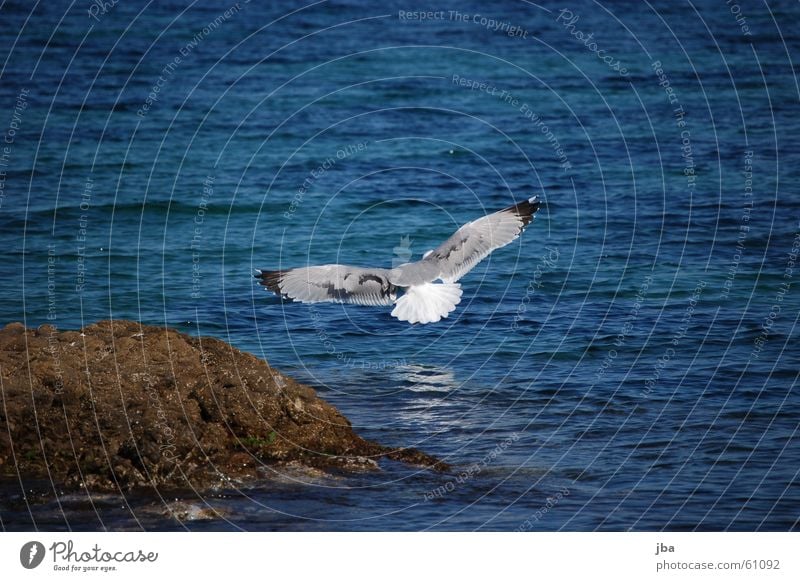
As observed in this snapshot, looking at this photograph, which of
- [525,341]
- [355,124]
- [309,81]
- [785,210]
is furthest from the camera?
[309,81]

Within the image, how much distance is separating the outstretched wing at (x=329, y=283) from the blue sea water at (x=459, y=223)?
178 centimetres

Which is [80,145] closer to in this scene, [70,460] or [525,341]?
[525,341]

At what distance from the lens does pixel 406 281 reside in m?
17.6

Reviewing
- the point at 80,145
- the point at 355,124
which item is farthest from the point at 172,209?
the point at 355,124

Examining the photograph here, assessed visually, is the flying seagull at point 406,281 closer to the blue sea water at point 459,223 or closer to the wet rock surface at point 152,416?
the blue sea water at point 459,223

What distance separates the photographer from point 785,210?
1048 inches

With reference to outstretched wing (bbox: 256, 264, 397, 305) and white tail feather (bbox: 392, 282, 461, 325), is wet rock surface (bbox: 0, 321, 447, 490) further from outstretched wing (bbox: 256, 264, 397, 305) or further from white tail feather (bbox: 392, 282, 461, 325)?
white tail feather (bbox: 392, 282, 461, 325)

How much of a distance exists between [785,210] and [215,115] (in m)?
15.8

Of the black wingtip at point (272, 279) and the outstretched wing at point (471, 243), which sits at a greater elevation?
the outstretched wing at point (471, 243)

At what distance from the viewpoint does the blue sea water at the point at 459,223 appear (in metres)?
15.8
